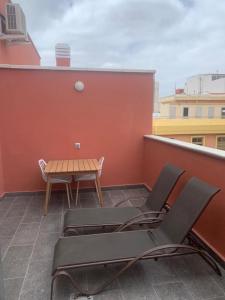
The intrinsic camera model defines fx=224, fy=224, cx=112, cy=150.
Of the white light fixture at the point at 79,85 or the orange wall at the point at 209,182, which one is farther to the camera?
the white light fixture at the point at 79,85

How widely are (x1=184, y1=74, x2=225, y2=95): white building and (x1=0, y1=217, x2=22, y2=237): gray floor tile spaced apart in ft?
73.4

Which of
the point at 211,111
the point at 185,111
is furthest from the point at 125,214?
the point at 211,111

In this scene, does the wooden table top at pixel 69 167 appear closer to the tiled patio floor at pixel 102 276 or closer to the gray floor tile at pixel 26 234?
the gray floor tile at pixel 26 234

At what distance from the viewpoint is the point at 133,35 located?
7.25 meters

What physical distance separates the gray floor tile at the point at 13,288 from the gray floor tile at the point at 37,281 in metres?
0.05

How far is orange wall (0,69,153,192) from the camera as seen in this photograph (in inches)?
169

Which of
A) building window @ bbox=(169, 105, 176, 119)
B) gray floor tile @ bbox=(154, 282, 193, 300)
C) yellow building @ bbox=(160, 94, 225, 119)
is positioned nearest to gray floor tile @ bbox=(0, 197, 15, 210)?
gray floor tile @ bbox=(154, 282, 193, 300)

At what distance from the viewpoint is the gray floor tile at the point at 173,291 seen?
1.96 metres

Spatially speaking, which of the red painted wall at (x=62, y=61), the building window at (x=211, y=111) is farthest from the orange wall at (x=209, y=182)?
the building window at (x=211, y=111)

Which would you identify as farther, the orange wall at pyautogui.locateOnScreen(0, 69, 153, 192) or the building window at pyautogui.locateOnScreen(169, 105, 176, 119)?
the building window at pyautogui.locateOnScreen(169, 105, 176, 119)

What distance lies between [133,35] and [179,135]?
6.04 meters

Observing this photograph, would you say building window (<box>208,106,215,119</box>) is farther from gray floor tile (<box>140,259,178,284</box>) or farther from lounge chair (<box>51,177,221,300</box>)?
gray floor tile (<box>140,259,178,284</box>)

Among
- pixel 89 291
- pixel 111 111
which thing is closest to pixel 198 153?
pixel 89 291

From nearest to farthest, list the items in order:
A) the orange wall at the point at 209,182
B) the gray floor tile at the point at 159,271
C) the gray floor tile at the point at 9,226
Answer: the gray floor tile at the point at 159,271
the orange wall at the point at 209,182
the gray floor tile at the point at 9,226
